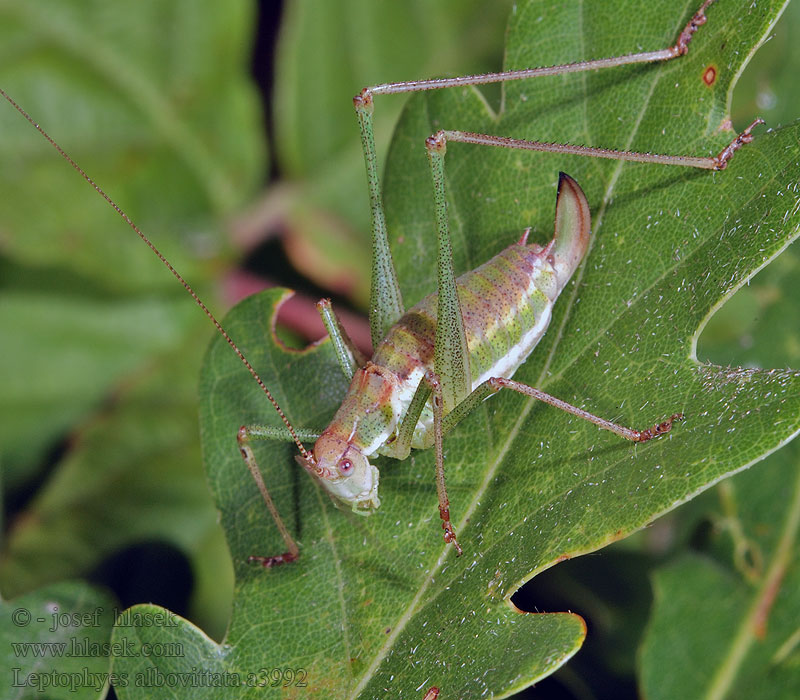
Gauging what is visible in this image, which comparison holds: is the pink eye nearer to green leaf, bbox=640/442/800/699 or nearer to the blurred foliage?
green leaf, bbox=640/442/800/699

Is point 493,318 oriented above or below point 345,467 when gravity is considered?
above

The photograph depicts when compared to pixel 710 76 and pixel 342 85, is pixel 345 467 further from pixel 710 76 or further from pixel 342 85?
pixel 342 85

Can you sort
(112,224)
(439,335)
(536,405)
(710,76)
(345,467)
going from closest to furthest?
(710,76)
(536,405)
(345,467)
(439,335)
(112,224)

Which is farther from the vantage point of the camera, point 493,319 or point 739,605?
point 739,605

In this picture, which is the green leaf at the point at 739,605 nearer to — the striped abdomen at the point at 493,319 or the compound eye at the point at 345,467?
the striped abdomen at the point at 493,319

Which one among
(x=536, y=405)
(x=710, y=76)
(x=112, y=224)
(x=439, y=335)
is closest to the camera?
(x=710, y=76)

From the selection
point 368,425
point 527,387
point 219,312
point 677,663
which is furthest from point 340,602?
point 219,312

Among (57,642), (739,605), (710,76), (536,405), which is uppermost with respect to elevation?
(710,76)

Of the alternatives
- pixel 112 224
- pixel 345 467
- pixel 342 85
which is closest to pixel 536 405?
pixel 345 467
